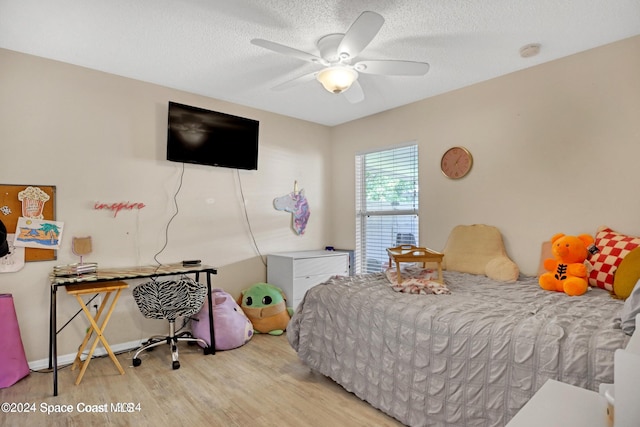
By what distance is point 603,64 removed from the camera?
99.1 inches

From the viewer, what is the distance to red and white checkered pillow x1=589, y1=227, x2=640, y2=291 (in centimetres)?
219

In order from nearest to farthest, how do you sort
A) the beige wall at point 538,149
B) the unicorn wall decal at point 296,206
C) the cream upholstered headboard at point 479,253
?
the beige wall at point 538,149
the cream upholstered headboard at point 479,253
the unicorn wall decal at point 296,206

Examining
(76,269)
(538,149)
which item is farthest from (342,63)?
(76,269)

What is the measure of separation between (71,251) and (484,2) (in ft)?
11.3

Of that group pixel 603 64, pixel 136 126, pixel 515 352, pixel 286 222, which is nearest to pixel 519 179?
pixel 603 64

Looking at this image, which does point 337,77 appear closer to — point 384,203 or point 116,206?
point 384,203

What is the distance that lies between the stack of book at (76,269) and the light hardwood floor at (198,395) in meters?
0.75

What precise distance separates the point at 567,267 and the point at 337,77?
2017 millimetres

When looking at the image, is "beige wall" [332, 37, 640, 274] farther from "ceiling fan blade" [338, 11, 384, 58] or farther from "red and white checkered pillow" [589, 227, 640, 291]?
"ceiling fan blade" [338, 11, 384, 58]

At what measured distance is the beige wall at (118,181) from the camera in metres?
2.62

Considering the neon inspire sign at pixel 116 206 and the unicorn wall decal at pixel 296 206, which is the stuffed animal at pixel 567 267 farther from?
the neon inspire sign at pixel 116 206

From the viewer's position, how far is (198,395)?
7.32 feet

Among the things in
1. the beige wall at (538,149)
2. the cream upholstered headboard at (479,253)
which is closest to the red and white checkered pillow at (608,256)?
the beige wall at (538,149)

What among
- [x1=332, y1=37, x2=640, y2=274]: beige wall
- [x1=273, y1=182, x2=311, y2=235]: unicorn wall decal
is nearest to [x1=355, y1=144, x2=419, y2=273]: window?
[x1=332, y1=37, x2=640, y2=274]: beige wall
